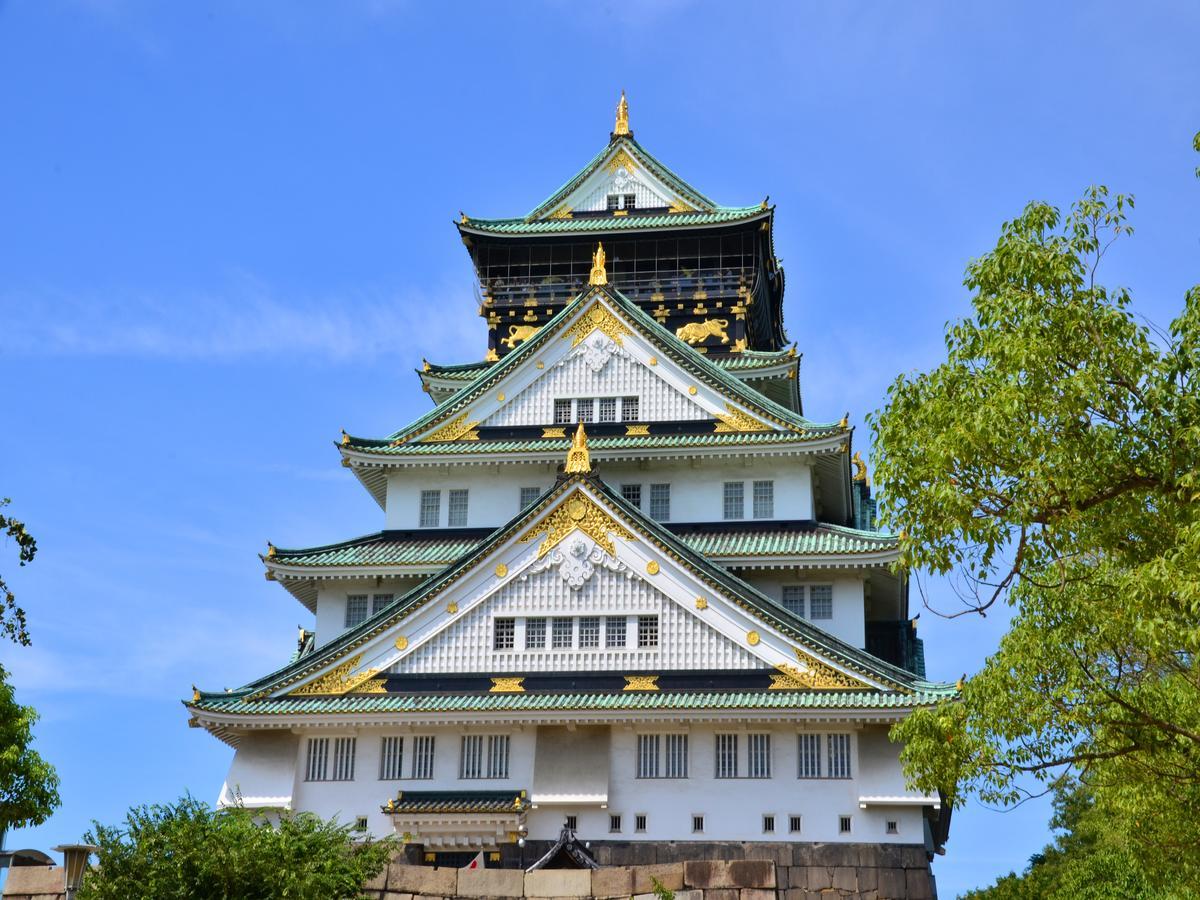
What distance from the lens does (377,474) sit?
39.1 meters

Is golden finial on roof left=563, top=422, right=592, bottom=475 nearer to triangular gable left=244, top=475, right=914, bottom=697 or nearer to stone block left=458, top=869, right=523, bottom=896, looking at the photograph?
triangular gable left=244, top=475, right=914, bottom=697

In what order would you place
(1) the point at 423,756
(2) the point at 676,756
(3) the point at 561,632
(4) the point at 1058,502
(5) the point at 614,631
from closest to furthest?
(4) the point at 1058,502 → (2) the point at 676,756 → (1) the point at 423,756 → (5) the point at 614,631 → (3) the point at 561,632

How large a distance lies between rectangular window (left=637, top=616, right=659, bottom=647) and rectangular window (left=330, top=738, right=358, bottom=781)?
6551 mm

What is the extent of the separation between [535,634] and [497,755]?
2752mm

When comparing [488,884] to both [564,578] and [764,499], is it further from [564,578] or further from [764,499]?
[764,499]

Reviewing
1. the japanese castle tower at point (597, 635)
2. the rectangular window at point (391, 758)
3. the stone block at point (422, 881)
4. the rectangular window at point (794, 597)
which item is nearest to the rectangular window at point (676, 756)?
the japanese castle tower at point (597, 635)

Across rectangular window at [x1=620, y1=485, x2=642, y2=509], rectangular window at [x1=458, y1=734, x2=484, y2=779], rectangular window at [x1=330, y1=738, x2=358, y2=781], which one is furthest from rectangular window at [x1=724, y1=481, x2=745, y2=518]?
rectangular window at [x1=330, y1=738, x2=358, y2=781]

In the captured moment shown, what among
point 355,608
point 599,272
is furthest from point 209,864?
point 599,272

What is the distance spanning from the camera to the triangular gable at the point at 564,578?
31859 mm

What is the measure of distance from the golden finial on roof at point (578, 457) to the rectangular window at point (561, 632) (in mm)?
3291

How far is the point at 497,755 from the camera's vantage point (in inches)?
1273

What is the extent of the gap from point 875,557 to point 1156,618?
17.8m

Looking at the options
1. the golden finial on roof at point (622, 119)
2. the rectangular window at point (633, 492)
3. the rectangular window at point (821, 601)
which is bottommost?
the rectangular window at point (821, 601)

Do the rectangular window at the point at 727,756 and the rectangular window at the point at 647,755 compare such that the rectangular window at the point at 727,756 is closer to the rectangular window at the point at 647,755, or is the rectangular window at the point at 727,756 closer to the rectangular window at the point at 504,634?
the rectangular window at the point at 647,755
